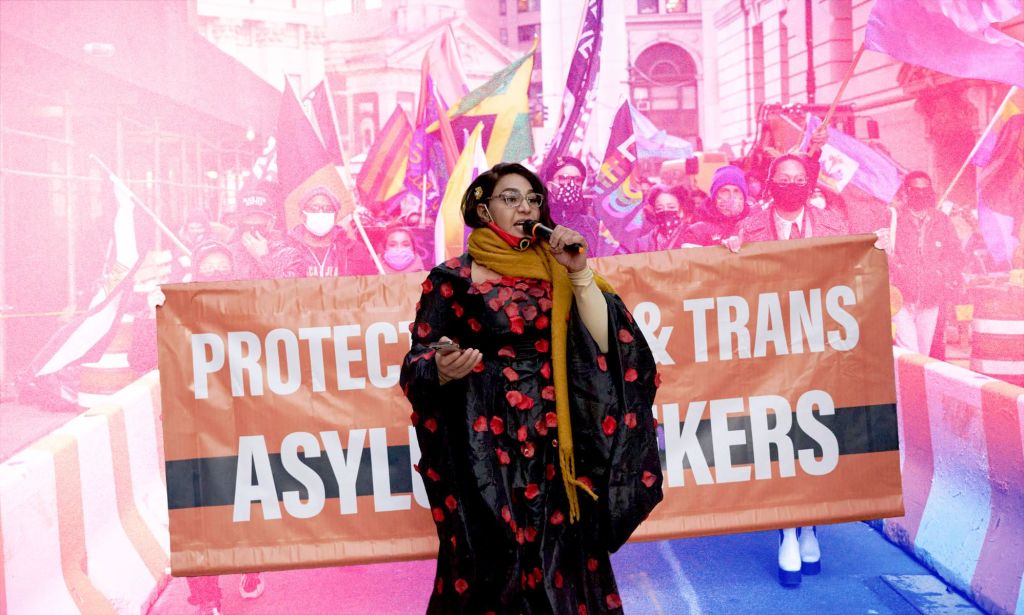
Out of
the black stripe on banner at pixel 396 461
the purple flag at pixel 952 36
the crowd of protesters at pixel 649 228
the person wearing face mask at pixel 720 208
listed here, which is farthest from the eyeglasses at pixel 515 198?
the purple flag at pixel 952 36

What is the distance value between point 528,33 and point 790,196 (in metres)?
2.55

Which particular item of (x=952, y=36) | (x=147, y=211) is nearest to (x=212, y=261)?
(x=147, y=211)

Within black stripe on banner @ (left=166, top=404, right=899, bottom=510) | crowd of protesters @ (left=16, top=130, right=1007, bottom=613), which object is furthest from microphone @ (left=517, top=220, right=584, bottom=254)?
crowd of protesters @ (left=16, top=130, right=1007, bottom=613)

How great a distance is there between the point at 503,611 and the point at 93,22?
6.13 metres

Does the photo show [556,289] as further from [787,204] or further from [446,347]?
[787,204]

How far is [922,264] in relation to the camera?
24.1 ft

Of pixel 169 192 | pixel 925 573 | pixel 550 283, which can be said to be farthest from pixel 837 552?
pixel 169 192

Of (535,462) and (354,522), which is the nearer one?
(535,462)

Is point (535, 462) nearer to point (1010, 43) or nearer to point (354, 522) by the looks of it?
point (354, 522)

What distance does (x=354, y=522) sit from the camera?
12.4ft

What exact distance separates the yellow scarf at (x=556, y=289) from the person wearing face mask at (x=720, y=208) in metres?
4.75

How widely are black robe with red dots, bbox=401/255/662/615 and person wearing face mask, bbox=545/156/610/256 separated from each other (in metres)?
4.46

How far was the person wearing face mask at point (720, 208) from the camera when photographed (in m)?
7.13

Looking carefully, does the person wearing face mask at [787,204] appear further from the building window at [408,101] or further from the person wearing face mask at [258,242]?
the person wearing face mask at [258,242]
